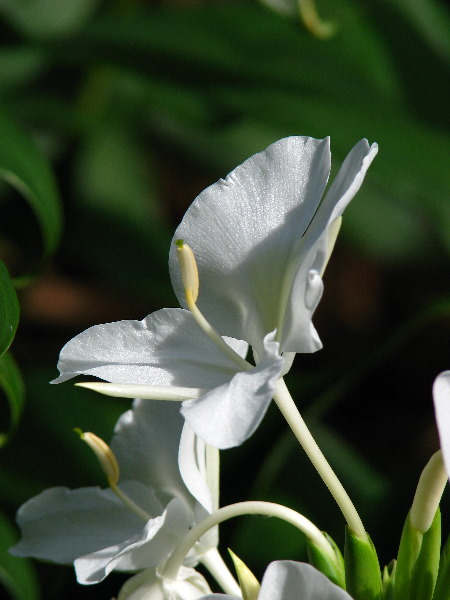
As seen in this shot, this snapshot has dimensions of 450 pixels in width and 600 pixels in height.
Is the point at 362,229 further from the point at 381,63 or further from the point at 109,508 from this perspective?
the point at 109,508

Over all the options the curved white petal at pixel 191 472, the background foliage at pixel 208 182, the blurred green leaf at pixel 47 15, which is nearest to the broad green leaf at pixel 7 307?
the background foliage at pixel 208 182

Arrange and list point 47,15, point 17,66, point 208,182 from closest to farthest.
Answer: point 17,66, point 47,15, point 208,182

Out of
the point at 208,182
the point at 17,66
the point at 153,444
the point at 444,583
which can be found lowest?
the point at 444,583

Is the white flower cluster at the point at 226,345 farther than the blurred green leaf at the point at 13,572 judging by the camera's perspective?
No

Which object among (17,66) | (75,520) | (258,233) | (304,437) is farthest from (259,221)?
(17,66)

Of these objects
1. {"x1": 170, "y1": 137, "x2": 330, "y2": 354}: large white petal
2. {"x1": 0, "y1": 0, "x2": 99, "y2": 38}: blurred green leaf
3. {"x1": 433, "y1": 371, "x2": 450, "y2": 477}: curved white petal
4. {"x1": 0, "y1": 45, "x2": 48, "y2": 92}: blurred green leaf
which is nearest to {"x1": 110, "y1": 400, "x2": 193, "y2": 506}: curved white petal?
{"x1": 170, "y1": 137, "x2": 330, "y2": 354}: large white petal

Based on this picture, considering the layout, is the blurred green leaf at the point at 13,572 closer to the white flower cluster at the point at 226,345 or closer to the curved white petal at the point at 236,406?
the white flower cluster at the point at 226,345

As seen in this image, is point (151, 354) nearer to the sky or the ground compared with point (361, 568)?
nearer to the sky

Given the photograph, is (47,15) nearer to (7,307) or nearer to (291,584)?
(7,307)
